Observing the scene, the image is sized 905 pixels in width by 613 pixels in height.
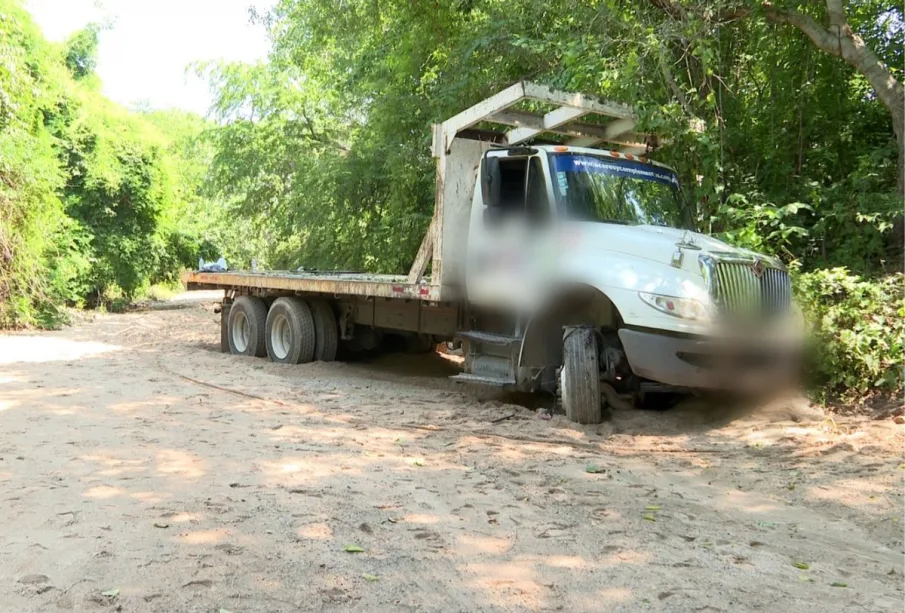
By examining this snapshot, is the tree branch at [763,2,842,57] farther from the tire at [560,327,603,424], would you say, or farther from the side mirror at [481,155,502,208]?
the tire at [560,327,603,424]

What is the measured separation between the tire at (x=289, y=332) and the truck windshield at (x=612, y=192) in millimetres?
5168

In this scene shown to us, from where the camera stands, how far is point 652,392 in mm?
7043

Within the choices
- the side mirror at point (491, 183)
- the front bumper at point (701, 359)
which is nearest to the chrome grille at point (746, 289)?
the front bumper at point (701, 359)

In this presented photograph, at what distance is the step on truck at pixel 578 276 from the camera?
19.9ft

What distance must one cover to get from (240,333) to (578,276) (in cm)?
779

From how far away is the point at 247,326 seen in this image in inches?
483

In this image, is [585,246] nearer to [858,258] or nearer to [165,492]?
[858,258]

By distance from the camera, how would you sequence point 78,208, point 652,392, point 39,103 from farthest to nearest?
point 78,208 → point 39,103 → point 652,392

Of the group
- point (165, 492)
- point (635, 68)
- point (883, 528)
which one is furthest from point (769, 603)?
point (635, 68)

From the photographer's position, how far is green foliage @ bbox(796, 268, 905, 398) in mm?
6555

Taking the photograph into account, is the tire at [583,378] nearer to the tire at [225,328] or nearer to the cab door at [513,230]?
the cab door at [513,230]

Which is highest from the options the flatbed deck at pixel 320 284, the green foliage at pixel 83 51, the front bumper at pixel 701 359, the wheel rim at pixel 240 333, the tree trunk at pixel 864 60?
the green foliage at pixel 83 51

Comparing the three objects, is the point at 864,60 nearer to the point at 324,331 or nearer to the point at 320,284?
the point at 320,284

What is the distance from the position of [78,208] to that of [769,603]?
25.6m
